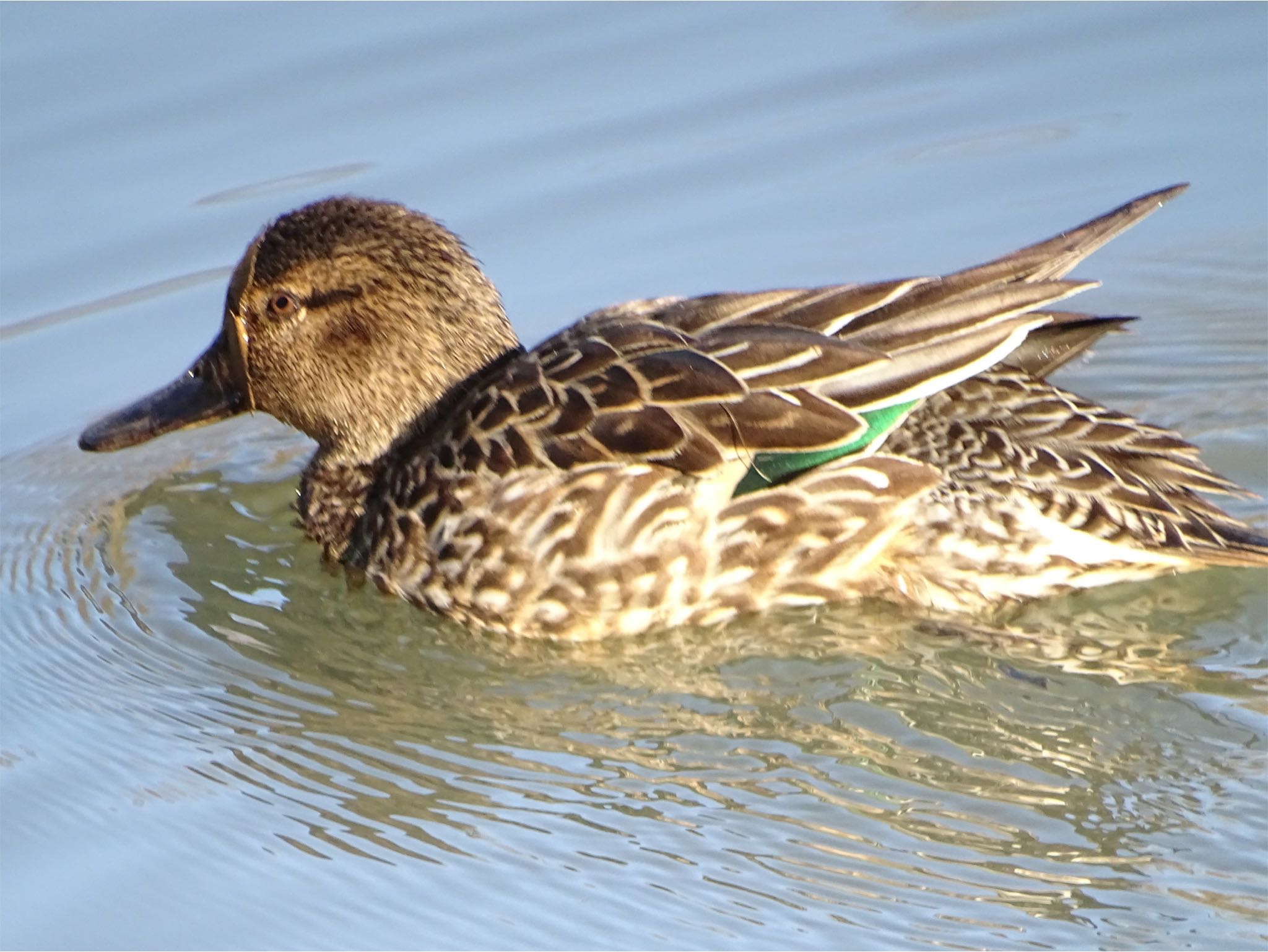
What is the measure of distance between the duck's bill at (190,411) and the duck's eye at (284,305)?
297 millimetres

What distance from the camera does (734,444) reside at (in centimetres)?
614

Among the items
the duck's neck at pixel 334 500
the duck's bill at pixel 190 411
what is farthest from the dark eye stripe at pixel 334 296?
the duck's neck at pixel 334 500

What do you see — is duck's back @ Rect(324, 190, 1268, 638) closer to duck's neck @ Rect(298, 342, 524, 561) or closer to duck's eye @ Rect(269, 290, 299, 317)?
duck's neck @ Rect(298, 342, 524, 561)

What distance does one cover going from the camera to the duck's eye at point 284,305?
23.0 feet

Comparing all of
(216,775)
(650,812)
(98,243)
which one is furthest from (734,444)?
(98,243)

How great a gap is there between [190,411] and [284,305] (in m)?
0.58

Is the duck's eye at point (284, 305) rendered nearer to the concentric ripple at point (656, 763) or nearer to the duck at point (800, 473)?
the duck at point (800, 473)

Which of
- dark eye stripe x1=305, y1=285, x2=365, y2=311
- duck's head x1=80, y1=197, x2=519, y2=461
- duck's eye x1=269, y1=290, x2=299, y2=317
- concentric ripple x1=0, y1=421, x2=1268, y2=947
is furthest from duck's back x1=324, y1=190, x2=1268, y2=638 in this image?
duck's eye x1=269, y1=290, x2=299, y2=317

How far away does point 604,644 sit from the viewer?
6.43 metres

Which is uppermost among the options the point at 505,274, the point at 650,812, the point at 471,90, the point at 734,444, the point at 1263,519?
the point at 471,90

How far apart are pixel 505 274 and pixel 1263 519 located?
362 centimetres

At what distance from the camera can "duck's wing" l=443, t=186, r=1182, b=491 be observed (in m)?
6.10

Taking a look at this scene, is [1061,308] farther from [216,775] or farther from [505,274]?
[216,775]

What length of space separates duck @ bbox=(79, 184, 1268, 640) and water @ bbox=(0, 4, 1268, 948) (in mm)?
169
